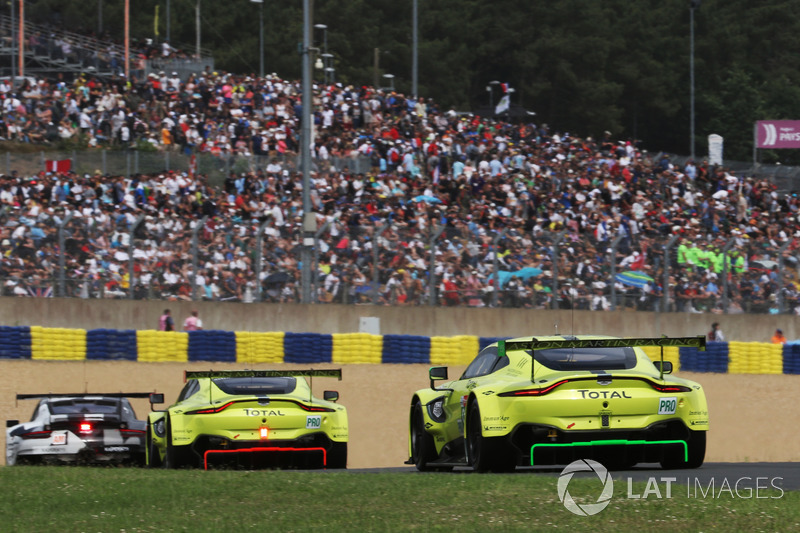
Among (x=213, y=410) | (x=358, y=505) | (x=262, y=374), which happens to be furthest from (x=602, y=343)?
(x=262, y=374)

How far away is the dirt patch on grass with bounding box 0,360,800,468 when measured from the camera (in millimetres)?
20625

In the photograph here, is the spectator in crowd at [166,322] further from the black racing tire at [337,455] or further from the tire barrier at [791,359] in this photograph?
the black racing tire at [337,455]

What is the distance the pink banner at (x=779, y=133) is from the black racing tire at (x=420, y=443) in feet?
148

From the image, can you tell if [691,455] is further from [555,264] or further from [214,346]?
[555,264]

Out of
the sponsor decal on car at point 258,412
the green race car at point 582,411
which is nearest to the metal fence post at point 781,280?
the green race car at point 582,411

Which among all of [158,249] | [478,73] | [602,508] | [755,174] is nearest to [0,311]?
[158,249]

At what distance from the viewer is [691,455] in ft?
35.4

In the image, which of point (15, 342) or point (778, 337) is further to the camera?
point (778, 337)

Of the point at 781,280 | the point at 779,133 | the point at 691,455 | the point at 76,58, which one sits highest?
the point at 76,58

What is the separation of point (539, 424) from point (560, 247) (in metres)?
14.5

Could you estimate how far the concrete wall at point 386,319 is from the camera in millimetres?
24078

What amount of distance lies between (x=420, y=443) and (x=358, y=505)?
155 inches

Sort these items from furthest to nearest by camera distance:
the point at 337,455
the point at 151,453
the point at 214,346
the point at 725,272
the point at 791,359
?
1. the point at 725,272
2. the point at 791,359
3. the point at 214,346
4. the point at 151,453
5. the point at 337,455

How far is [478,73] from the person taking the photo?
8656cm
